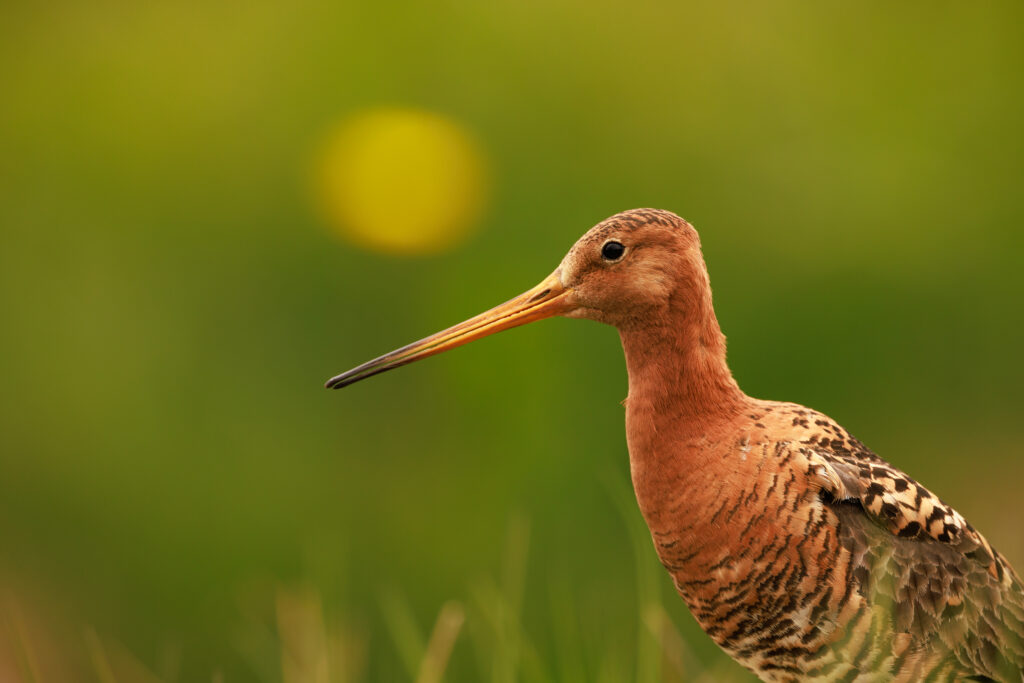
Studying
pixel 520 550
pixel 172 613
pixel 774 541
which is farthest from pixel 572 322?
pixel 774 541

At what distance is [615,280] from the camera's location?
6.84 ft

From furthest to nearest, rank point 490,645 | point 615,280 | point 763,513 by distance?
point 490,645 < point 615,280 < point 763,513

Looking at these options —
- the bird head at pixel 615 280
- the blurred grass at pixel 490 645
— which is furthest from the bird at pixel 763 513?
Answer: the blurred grass at pixel 490 645

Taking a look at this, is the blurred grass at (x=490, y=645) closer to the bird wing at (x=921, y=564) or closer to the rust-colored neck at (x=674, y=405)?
the rust-colored neck at (x=674, y=405)

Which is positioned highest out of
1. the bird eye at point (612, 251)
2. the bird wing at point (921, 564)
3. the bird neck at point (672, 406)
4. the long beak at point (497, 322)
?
the bird eye at point (612, 251)

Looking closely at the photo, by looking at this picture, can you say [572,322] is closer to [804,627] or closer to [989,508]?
[989,508]

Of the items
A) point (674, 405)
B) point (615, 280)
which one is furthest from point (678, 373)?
point (615, 280)

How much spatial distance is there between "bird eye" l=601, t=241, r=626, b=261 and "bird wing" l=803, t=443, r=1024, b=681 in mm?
526

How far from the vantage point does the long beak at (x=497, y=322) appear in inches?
84.1

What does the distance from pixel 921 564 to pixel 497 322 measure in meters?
0.96

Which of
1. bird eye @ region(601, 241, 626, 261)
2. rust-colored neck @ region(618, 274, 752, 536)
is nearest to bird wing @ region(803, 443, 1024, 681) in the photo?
rust-colored neck @ region(618, 274, 752, 536)

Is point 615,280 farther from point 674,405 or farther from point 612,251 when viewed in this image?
point 674,405

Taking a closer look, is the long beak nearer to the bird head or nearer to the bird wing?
the bird head

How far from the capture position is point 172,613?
4.70 m
